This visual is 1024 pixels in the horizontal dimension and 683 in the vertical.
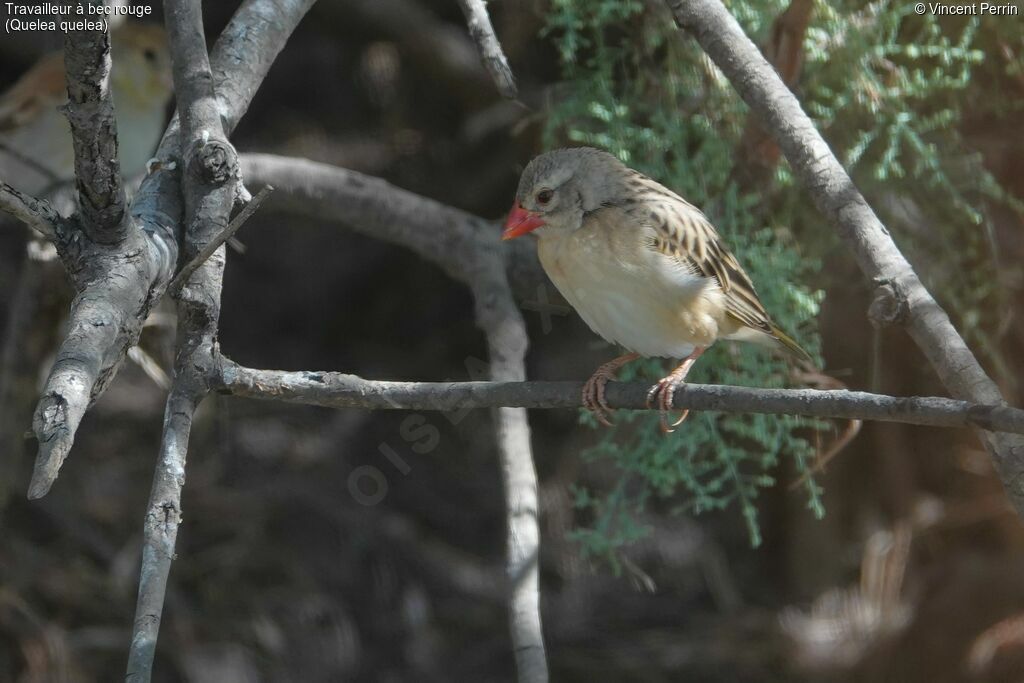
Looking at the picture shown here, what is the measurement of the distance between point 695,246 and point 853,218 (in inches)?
13.3

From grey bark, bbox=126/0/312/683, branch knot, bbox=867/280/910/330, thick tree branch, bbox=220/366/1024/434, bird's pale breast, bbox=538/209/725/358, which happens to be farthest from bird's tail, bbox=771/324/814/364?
grey bark, bbox=126/0/312/683

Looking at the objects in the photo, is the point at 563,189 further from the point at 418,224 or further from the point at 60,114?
the point at 60,114

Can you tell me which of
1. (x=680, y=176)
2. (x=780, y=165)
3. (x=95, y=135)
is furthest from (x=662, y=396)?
(x=780, y=165)

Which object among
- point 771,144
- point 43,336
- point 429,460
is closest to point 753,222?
point 771,144

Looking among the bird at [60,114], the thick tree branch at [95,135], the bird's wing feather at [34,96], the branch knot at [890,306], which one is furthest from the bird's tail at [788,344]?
the bird's wing feather at [34,96]

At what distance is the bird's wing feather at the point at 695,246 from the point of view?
221cm

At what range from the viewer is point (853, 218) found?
200 cm

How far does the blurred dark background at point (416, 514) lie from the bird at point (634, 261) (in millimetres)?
833

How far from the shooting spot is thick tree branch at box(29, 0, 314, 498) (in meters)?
1.22

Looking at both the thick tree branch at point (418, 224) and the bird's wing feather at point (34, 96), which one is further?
the bird's wing feather at point (34, 96)

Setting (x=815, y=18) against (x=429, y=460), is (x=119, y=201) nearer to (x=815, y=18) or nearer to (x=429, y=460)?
(x=815, y=18)

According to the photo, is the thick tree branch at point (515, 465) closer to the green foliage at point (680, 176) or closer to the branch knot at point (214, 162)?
the green foliage at point (680, 176)

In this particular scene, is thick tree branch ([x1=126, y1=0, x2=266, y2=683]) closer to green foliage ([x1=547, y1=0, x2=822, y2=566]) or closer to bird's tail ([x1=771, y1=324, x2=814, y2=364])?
green foliage ([x1=547, y1=0, x2=822, y2=566])

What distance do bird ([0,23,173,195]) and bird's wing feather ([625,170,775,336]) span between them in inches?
49.1
